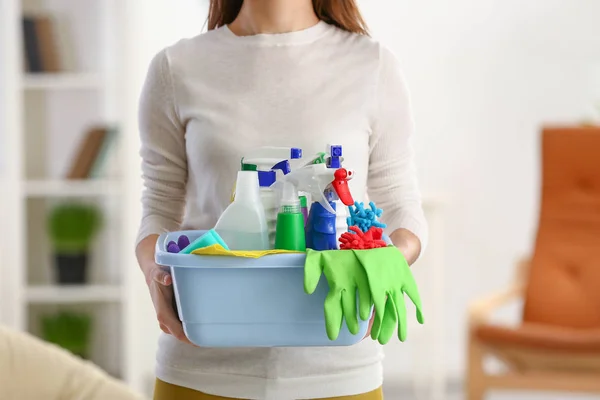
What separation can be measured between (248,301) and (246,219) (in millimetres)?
95

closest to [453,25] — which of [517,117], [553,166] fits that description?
[517,117]

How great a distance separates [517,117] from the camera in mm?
3750

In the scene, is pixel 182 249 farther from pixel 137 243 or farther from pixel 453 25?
pixel 453 25

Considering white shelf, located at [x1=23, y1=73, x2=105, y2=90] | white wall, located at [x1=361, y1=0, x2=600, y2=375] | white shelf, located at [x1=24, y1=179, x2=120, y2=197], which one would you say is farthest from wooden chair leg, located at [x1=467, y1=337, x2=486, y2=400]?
white shelf, located at [x1=23, y1=73, x2=105, y2=90]

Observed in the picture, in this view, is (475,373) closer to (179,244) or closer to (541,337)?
(541,337)

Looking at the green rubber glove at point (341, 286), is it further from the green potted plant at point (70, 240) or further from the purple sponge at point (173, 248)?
the green potted plant at point (70, 240)

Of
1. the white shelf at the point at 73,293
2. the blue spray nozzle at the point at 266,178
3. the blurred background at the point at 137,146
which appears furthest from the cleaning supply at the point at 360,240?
the white shelf at the point at 73,293

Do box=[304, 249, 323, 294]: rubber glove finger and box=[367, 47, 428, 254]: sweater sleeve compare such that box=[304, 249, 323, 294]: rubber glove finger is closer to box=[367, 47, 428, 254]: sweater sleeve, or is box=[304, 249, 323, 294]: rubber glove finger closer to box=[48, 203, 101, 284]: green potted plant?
box=[367, 47, 428, 254]: sweater sleeve

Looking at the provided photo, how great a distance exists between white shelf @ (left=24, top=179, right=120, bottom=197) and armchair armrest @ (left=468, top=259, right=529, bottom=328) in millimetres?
1361

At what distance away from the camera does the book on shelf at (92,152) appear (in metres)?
3.28

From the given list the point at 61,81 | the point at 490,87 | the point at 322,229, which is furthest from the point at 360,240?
the point at 490,87

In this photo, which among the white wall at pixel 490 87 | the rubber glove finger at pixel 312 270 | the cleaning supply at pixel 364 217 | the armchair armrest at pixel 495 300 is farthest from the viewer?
the white wall at pixel 490 87

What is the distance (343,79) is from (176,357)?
1.37 feet

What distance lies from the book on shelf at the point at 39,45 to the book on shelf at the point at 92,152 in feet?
0.96
